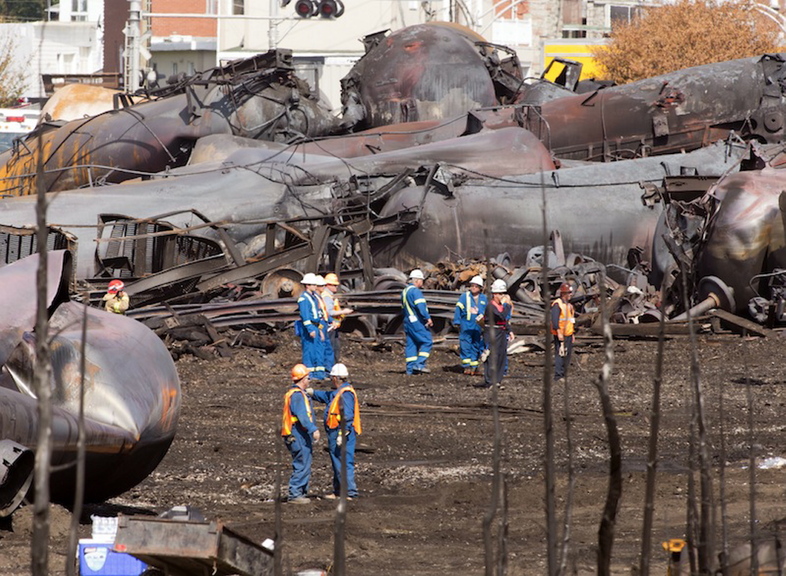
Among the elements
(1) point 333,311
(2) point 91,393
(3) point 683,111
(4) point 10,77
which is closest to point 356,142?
(3) point 683,111

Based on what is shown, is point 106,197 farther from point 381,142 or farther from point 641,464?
point 641,464

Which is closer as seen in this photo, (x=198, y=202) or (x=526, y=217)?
(x=198, y=202)

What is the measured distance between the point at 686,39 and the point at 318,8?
21891 mm

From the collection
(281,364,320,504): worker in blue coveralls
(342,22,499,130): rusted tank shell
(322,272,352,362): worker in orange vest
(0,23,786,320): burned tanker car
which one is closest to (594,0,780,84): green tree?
(0,23,786,320): burned tanker car

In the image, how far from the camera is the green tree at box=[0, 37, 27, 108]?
188ft

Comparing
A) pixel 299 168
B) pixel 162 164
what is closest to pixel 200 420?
pixel 299 168

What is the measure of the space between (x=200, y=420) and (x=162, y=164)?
49.4 feet

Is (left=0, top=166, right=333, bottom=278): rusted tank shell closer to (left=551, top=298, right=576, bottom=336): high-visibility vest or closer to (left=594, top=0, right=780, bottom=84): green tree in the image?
(left=551, top=298, right=576, bottom=336): high-visibility vest

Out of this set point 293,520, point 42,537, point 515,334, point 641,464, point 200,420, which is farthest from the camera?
point 515,334

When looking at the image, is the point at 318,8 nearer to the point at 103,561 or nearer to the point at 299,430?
the point at 299,430

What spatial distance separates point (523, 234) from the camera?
22562 millimetres

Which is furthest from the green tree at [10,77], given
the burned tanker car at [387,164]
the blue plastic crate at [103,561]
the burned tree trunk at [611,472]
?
the burned tree trunk at [611,472]

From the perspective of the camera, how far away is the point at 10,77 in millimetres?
A: 60500

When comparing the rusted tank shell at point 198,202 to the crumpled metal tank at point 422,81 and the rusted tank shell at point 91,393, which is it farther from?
the rusted tank shell at point 91,393
